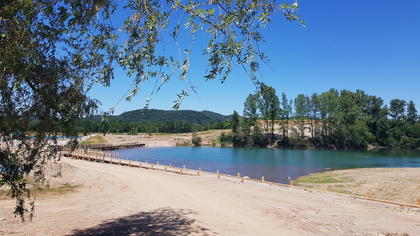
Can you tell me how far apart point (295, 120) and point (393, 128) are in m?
35.6

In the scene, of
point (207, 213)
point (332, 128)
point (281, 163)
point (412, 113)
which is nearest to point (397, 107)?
point (412, 113)

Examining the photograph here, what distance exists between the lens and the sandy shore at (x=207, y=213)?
12578 millimetres

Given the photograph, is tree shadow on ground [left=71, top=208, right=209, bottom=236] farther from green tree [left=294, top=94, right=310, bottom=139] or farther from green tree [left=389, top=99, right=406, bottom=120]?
green tree [left=389, top=99, right=406, bottom=120]

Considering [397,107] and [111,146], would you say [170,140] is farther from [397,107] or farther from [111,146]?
[397,107]

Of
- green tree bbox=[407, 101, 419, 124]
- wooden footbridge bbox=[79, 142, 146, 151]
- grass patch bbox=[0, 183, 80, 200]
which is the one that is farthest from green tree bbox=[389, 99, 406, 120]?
grass patch bbox=[0, 183, 80, 200]

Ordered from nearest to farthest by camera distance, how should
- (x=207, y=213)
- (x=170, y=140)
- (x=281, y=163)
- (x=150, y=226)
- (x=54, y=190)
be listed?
(x=150, y=226) → (x=207, y=213) → (x=54, y=190) → (x=281, y=163) → (x=170, y=140)

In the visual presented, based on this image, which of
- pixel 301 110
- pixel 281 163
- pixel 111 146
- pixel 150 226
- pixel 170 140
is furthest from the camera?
pixel 170 140

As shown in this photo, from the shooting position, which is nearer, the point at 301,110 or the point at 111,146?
the point at 111,146

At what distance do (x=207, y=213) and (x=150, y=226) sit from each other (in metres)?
3.52

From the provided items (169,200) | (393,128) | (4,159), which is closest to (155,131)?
(393,128)

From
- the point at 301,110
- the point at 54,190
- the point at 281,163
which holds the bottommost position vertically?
the point at 281,163

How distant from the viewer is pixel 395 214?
1652cm

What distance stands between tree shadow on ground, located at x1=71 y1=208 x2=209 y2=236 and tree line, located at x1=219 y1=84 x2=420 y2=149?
271ft

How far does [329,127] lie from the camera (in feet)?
337
